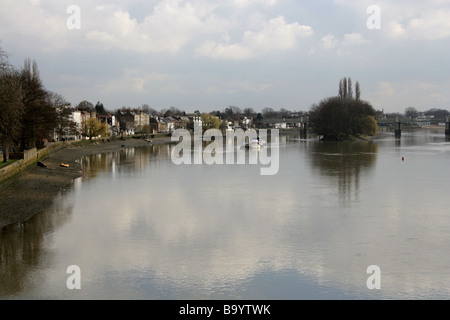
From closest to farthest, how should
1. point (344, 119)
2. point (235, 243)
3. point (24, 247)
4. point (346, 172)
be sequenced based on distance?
point (24, 247)
point (235, 243)
point (346, 172)
point (344, 119)

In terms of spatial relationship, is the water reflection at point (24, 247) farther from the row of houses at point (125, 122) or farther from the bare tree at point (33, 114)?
the row of houses at point (125, 122)

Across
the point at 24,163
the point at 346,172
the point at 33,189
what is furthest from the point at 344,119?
the point at 33,189

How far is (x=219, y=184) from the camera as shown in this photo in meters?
32.5

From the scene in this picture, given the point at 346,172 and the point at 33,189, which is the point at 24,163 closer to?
the point at 33,189

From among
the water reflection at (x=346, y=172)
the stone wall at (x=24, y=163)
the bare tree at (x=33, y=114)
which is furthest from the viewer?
the bare tree at (x=33, y=114)

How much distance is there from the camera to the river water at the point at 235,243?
1281 centimetres

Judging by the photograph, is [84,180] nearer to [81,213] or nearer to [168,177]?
[168,177]

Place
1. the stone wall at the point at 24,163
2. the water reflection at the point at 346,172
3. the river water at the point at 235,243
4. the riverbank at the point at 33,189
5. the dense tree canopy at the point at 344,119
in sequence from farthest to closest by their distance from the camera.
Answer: the dense tree canopy at the point at 344,119 → the water reflection at the point at 346,172 → the stone wall at the point at 24,163 → the riverbank at the point at 33,189 → the river water at the point at 235,243

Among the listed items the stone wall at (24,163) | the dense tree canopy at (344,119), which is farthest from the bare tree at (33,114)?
the dense tree canopy at (344,119)

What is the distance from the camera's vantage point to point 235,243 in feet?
55.8
